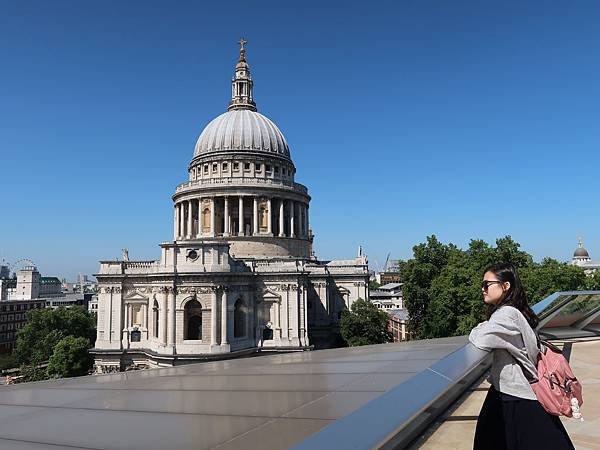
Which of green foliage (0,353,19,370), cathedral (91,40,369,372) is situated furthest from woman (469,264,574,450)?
green foliage (0,353,19,370)

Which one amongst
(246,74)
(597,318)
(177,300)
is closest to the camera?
(597,318)

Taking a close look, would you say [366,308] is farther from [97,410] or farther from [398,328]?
[97,410]

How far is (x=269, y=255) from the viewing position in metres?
55.0

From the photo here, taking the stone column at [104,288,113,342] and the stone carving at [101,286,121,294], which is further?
the stone carving at [101,286,121,294]

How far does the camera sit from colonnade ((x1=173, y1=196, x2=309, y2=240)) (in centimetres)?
5638

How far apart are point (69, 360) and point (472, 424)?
49.8m

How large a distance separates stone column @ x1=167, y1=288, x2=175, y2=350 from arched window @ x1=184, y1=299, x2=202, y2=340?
1.17 metres

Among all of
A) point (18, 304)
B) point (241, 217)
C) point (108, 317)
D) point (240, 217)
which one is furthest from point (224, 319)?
point (18, 304)

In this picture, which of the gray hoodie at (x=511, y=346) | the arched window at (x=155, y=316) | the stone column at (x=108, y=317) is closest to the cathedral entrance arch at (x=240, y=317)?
the arched window at (x=155, y=316)

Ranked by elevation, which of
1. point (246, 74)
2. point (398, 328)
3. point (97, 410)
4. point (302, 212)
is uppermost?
point (246, 74)

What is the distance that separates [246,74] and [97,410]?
69.5 metres

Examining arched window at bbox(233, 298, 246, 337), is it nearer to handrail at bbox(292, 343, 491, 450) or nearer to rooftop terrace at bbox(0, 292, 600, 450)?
rooftop terrace at bbox(0, 292, 600, 450)

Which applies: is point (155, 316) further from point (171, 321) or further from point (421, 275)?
point (421, 275)

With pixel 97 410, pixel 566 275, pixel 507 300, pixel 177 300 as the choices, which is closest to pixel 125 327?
pixel 177 300
